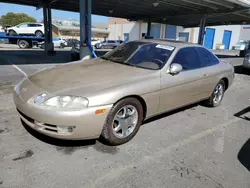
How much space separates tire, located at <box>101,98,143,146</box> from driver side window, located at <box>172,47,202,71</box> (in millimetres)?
1183

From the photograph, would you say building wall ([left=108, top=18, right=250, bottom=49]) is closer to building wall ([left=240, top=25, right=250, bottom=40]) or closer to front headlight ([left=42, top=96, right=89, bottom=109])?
building wall ([left=240, top=25, right=250, bottom=40])

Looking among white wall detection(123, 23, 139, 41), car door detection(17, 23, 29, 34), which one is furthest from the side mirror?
white wall detection(123, 23, 139, 41)

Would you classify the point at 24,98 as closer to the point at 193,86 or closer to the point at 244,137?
the point at 193,86

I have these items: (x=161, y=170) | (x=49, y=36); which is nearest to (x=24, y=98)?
(x=161, y=170)

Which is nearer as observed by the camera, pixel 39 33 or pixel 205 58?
pixel 205 58

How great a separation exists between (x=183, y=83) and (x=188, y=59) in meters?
0.59

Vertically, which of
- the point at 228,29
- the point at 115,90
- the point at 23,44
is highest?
the point at 228,29

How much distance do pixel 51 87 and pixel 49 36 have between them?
567 inches

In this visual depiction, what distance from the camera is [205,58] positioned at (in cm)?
449

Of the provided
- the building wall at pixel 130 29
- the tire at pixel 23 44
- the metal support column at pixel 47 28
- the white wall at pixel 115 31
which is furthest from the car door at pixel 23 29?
the white wall at pixel 115 31

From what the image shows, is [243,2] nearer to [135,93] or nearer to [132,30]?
[135,93]

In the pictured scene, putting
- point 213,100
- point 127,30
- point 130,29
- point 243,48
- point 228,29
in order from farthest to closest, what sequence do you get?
point 228,29 < point 127,30 < point 130,29 < point 243,48 < point 213,100

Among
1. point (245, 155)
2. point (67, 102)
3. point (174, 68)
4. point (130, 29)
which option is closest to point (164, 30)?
point (130, 29)

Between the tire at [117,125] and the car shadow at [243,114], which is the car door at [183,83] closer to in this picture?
the tire at [117,125]
